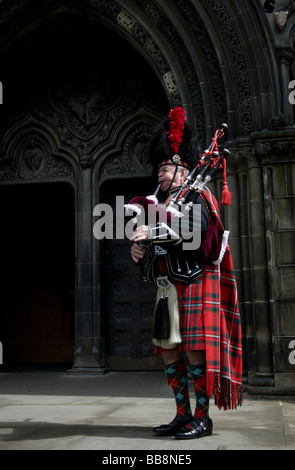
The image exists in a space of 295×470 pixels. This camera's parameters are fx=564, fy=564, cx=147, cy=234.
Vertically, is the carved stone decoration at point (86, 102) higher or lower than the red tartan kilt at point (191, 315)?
higher

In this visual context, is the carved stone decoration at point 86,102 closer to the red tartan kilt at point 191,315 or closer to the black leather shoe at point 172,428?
the red tartan kilt at point 191,315

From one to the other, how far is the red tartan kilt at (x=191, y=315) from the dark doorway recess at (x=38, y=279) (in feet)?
22.9

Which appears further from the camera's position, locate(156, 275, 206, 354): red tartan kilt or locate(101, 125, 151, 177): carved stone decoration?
locate(101, 125, 151, 177): carved stone decoration

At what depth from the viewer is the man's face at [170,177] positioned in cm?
347

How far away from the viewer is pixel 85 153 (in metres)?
8.05

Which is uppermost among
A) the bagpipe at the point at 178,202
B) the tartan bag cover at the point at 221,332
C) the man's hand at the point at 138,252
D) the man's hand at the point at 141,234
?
the bagpipe at the point at 178,202

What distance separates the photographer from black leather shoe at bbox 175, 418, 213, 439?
10.1 feet

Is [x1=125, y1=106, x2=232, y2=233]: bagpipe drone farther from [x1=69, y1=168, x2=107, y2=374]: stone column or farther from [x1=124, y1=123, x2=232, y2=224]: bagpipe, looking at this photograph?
[x1=69, y1=168, x2=107, y2=374]: stone column

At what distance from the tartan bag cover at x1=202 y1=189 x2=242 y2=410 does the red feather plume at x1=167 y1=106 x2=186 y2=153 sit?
1.17 feet

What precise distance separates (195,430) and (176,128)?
179 centimetres

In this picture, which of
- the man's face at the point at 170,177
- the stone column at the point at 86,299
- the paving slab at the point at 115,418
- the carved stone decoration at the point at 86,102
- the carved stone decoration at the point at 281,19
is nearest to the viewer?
the paving slab at the point at 115,418

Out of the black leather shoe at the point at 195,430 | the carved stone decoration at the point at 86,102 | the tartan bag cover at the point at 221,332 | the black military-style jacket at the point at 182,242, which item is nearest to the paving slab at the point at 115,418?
the black leather shoe at the point at 195,430

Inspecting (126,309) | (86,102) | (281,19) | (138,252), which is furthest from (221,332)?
(86,102)

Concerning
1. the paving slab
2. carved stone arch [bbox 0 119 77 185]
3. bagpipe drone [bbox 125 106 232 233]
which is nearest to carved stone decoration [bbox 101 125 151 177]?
carved stone arch [bbox 0 119 77 185]
